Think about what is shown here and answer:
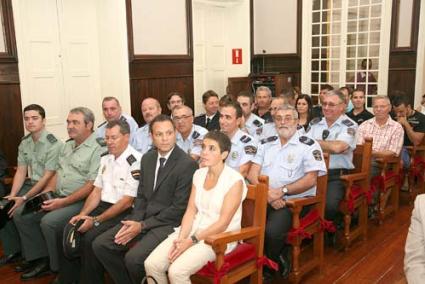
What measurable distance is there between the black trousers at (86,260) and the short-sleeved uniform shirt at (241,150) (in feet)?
2.85

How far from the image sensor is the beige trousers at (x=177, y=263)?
2.20 meters

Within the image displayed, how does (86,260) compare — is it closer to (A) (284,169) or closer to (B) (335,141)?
(A) (284,169)

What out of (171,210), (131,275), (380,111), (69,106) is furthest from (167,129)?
(69,106)

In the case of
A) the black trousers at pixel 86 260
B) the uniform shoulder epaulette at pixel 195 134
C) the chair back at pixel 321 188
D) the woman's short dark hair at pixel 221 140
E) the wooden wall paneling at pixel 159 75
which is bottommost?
the black trousers at pixel 86 260

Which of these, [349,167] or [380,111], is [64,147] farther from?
[380,111]

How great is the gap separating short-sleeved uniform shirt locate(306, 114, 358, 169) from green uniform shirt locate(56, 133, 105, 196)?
1.87m

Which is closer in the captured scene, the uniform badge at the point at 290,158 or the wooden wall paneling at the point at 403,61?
the uniform badge at the point at 290,158

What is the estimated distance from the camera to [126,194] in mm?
2834

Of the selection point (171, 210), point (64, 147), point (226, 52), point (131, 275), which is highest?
point (226, 52)

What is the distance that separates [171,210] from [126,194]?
0.41 metres

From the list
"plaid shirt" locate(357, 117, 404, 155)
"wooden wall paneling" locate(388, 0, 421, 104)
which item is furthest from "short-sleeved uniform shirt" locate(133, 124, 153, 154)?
"wooden wall paneling" locate(388, 0, 421, 104)

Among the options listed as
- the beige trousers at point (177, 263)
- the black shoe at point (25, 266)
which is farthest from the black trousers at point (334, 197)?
the black shoe at point (25, 266)

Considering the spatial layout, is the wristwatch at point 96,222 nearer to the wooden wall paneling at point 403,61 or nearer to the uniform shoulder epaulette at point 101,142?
the uniform shoulder epaulette at point 101,142

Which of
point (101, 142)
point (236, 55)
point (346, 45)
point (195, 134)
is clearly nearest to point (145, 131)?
point (195, 134)
